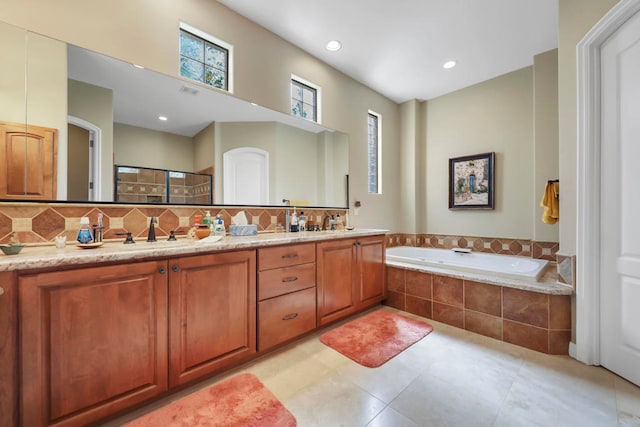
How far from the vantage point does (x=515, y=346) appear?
2.00 m

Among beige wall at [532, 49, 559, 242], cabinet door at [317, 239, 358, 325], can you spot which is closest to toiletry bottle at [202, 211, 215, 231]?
cabinet door at [317, 239, 358, 325]

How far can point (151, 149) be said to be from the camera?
1.85m

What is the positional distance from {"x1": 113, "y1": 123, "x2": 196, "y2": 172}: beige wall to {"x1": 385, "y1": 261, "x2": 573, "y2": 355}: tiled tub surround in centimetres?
233

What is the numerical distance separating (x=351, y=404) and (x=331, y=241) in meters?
1.18

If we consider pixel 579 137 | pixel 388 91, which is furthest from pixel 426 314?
pixel 388 91

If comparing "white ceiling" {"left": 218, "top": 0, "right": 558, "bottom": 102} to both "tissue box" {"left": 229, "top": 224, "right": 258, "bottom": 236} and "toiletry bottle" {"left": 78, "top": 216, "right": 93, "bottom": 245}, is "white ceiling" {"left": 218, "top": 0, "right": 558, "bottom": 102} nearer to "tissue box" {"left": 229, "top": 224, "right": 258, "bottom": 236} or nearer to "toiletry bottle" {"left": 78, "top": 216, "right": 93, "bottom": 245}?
"tissue box" {"left": 229, "top": 224, "right": 258, "bottom": 236}

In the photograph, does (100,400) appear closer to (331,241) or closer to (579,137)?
(331,241)

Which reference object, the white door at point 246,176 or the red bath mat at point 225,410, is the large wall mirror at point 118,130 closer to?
the white door at point 246,176

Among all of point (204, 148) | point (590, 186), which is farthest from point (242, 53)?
point (590, 186)

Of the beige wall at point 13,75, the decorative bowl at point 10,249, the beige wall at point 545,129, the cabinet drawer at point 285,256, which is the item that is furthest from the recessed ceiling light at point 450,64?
the decorative bowl at point 10,249

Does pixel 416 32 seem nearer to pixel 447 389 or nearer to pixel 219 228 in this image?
pixel 219 228

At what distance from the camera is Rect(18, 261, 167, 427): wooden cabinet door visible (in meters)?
1.05

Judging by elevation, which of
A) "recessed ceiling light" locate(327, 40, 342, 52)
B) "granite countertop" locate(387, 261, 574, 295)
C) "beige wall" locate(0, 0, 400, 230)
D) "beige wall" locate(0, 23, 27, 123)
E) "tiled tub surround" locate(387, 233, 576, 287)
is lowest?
"granite countertop" locate(387, 261, 574, 295)

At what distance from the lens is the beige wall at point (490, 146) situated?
3123 mm
